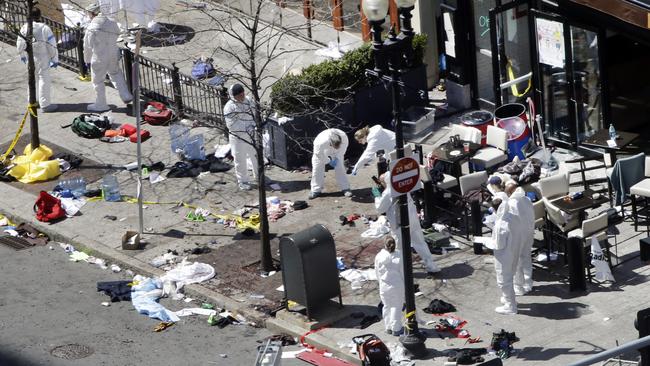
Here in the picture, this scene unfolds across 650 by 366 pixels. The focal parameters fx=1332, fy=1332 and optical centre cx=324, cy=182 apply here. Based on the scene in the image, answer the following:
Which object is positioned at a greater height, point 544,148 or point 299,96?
point 299,96

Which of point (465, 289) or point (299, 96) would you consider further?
point (299, 96)

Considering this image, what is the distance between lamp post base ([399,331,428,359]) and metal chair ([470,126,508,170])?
16.2 feet

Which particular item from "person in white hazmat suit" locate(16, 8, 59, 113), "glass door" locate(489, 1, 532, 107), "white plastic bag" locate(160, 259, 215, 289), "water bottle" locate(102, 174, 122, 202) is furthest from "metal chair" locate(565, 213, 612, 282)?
"person in white hazmat suit" locate(16, 8, 59, 113)

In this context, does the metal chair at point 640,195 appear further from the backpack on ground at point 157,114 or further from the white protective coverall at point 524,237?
the backpack on ground at point 157,114

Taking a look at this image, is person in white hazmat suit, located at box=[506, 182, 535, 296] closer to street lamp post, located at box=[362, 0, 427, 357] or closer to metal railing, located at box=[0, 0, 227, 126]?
street lamp post, located at box=[362, 0, 427, 357]

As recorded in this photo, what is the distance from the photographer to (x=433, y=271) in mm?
17781

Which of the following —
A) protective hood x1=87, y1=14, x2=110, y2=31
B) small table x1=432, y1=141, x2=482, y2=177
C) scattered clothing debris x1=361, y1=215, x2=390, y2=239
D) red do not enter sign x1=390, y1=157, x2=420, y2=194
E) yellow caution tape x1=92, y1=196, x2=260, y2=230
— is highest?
red do not enter sign x1=390, y1=157, x2=420, y2=194

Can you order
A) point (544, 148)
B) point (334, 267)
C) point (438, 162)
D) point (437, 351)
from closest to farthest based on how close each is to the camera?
point (437, 351)
point (334, 267)
point (438, 162)
point (544, 148)

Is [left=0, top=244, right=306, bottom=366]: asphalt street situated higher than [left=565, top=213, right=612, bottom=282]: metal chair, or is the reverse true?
[left=565, top=213, right=612, bottom=282]: metal chair

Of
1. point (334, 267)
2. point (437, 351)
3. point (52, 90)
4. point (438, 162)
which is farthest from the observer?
point (52, 90)

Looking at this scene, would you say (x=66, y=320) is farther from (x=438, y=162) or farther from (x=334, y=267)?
(x=438, y=162)

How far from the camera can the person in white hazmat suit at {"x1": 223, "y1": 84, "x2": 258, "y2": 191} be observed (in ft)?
66.3

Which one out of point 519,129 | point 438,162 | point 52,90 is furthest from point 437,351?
point 52,90

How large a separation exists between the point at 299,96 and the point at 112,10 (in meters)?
7.17
